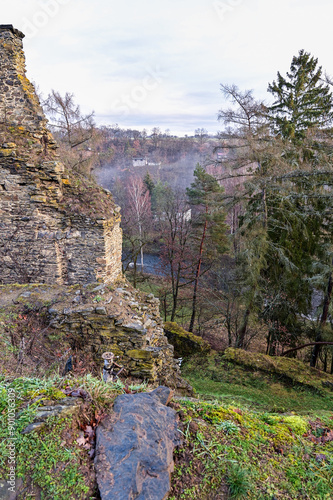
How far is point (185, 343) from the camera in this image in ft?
36.0

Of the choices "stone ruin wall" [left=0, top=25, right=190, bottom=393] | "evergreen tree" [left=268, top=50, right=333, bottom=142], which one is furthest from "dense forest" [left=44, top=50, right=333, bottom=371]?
"stone ruin wall" [left=0, top=25, right=190, bottom=393]

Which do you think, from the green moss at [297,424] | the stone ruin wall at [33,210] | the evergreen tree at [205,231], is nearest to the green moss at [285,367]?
the stone ruin wall at [33,210]

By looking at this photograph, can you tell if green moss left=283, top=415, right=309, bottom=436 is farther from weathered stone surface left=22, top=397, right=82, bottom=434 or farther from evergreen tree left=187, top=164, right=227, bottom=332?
evergreen tree left=187, top=164, right=227, bottom=332

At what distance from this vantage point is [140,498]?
168 cm

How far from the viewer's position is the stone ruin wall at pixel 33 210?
726 centimetres

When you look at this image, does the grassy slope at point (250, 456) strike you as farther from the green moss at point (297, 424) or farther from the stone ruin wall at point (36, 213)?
the stone ruin wall at point (36, 213)

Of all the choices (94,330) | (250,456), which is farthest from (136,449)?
(94,330)

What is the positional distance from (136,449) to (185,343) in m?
9.42

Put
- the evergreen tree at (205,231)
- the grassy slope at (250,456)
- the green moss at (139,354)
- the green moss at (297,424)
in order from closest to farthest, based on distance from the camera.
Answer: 1. the grassy slope at (250,456)
2. the green moss at (297,424)
3. the green moss at (139,354)
4. the evergreen tree at (205,231)

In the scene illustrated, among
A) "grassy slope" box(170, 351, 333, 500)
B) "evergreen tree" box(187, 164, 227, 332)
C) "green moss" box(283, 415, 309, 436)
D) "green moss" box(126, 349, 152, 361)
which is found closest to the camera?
"grassy slope" box(170, 351, 333, 500)

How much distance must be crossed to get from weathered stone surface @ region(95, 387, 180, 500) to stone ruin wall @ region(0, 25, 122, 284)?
5664 mm

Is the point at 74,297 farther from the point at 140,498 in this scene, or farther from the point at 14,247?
the point at 140,498

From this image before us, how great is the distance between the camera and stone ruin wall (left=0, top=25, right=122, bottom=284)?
726 centimetres

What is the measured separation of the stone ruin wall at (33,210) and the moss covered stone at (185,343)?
492 cm
